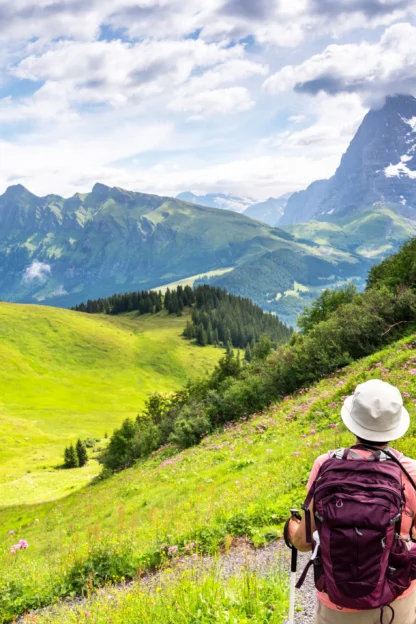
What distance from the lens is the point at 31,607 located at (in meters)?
9.90

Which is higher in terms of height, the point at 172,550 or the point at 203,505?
the point at 172,550

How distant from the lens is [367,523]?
4.17 m

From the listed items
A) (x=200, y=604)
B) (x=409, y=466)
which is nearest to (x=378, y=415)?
(x=409, y=466)

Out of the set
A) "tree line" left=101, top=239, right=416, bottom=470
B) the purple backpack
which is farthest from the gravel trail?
"tree line" left=101, top=239, right=416, bottom=470

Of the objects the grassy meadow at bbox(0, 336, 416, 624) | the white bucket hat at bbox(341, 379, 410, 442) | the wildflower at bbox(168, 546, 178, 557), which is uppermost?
the white bucket hat at bbox(341, 379, 410, 442)

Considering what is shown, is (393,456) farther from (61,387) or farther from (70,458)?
(61,387)

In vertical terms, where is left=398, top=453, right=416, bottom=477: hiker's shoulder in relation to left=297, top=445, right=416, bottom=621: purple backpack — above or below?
above

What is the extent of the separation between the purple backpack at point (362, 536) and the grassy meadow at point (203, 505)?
11.4 feet

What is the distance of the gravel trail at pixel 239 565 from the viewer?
850 cm

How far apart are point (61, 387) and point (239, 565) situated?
6092 inches

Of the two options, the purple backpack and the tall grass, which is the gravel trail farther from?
the purple backpack

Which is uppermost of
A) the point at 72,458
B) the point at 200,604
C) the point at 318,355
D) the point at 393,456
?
the point at 393,456

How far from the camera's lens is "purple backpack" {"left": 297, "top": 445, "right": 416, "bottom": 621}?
419 centimetres

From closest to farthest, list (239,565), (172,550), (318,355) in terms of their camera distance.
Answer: (239,565) < (172,550) < (318,355)
